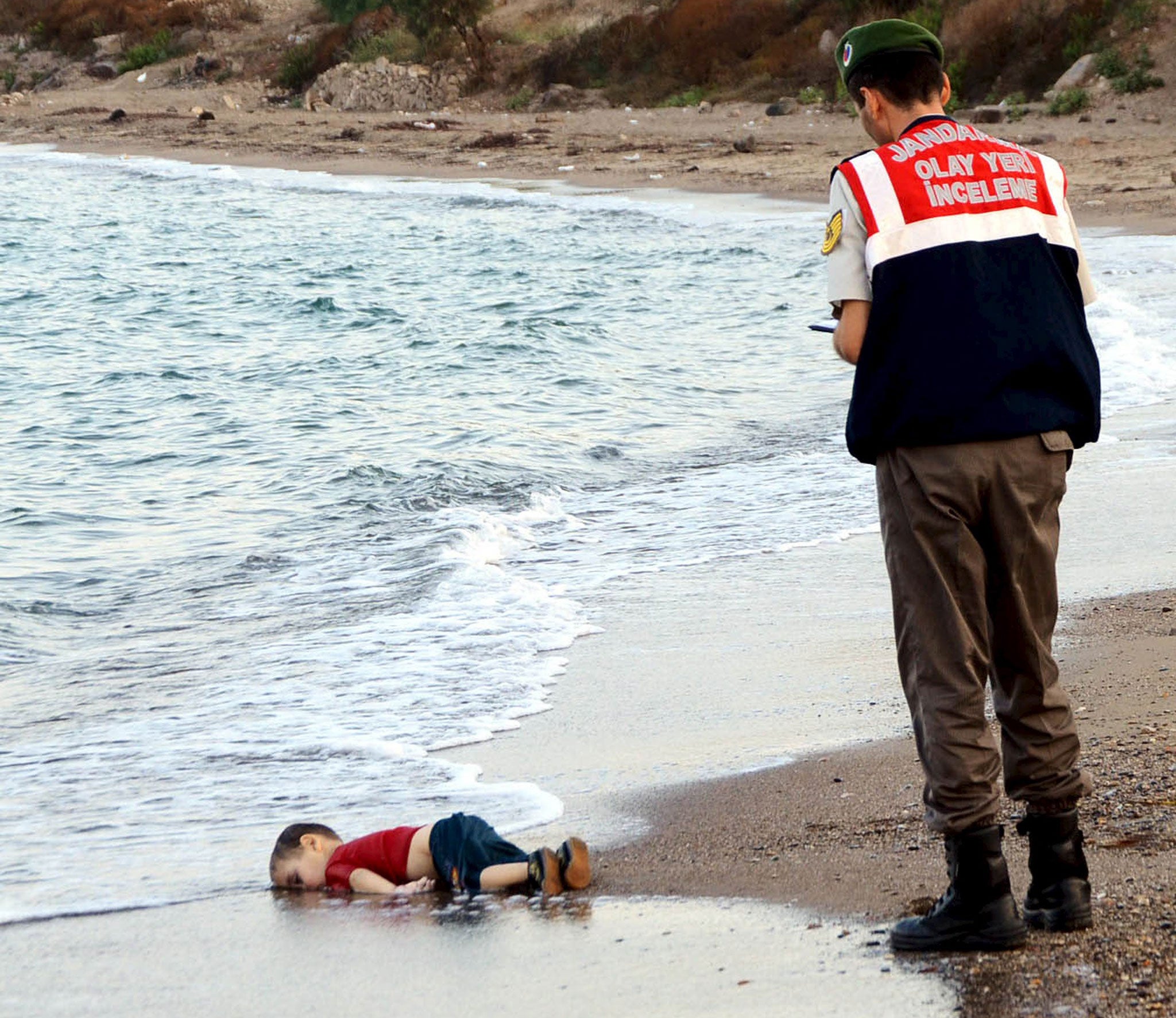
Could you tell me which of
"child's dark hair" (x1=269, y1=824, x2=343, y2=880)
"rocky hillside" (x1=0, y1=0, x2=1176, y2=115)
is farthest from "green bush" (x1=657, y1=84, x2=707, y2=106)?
"child's dark hair" (x1=269, y1=824, x2=343, y2=880)

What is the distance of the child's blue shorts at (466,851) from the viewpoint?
3586mm

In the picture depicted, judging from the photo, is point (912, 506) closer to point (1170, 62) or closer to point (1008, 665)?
point (1008, 665)

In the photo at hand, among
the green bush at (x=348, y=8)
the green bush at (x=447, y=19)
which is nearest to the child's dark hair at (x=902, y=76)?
the green bush at (x=447, y=19)

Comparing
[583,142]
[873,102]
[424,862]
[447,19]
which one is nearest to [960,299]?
[873,102]

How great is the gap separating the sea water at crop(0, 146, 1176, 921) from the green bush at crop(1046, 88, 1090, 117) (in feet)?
17.6

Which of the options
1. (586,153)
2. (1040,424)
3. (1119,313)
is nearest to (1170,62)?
(586,153)

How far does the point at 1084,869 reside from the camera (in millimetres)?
2938

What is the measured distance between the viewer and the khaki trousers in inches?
110

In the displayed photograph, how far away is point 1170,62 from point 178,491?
21430mm

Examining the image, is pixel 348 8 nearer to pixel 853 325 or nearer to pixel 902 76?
pixel 902 76

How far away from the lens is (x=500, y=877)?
3547 mm

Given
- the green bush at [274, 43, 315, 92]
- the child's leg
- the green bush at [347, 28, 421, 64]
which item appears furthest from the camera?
the green bush at [274, 43, 315, 92]

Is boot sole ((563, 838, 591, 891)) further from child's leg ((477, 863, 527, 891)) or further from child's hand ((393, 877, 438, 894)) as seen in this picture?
child's hand ((393, 877, 438, 894))

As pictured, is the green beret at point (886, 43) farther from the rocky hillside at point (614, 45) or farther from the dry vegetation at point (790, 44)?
the dry vegetation at point (790, 44)
